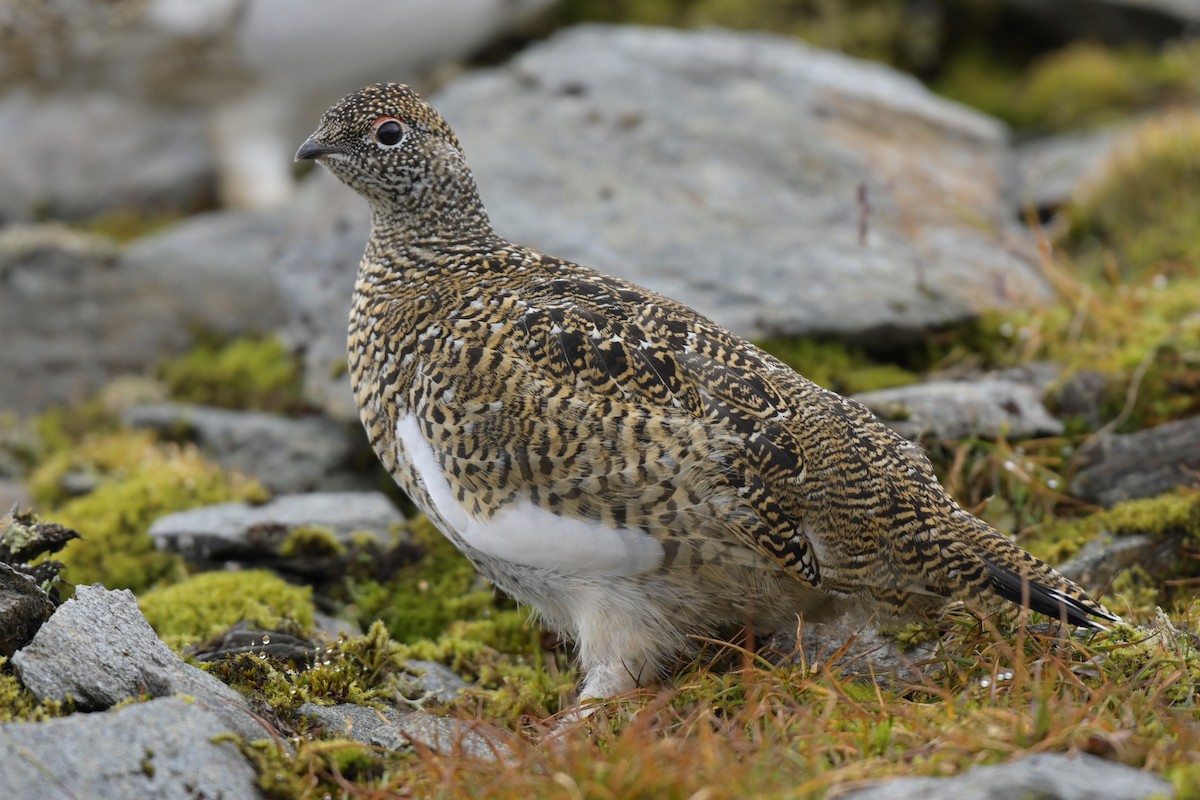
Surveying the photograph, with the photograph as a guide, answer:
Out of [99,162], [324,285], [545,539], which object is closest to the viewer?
[545,539]

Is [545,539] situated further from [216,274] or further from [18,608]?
[216,274]

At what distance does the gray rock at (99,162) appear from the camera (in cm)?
1171

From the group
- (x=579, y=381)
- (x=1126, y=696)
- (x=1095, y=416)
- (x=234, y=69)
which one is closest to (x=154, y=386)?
(x=234, y=69)

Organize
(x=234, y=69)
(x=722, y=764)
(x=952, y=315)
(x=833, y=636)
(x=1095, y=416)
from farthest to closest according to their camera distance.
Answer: (x=234, y=69) < (x=952, y=315) < (x=1095, y=416) < (x=833, y=636) < (x=722, y=764)

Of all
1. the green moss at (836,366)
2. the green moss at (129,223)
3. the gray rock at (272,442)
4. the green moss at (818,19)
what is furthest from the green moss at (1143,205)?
the green moss at (129,223)

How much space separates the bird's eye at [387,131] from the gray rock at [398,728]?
94.3 inches

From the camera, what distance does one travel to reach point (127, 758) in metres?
3.54

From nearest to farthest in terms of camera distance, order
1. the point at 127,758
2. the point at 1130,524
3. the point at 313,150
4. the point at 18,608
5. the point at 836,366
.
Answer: the point at 127,758 → the point at 18,608 → the point at 313,150 → the point at 1130,524 → the point at 836,366

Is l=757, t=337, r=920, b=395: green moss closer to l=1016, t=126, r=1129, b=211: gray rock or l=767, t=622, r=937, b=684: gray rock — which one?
l=767, t=622, r=937, b=684: gray rock

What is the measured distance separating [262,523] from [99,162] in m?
7.35

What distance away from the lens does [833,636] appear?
16.3 ft

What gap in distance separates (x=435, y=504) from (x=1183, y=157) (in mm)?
6865

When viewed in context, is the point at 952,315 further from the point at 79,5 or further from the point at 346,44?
the point at 79,5

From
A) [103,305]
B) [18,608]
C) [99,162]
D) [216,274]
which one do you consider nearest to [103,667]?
[18,608]
